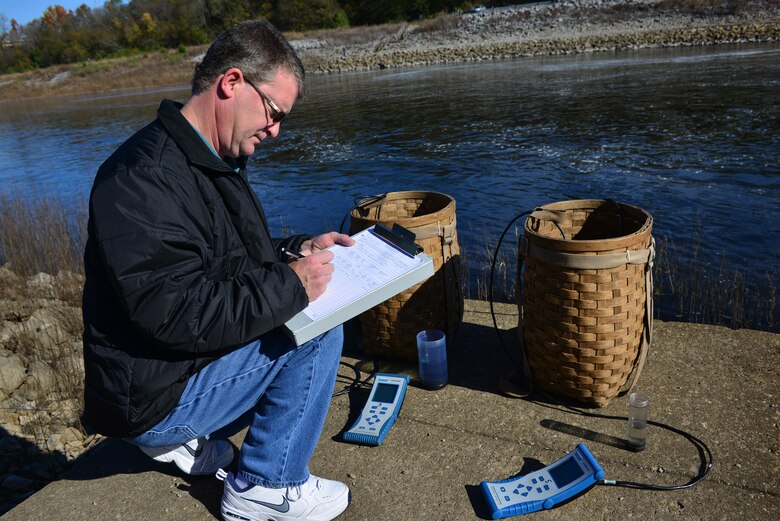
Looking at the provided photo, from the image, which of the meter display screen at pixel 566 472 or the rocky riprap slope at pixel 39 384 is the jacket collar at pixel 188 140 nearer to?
the meter display screen at pixel 566 472

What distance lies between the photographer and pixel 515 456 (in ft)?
8.04

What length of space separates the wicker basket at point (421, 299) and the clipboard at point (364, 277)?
47 cm

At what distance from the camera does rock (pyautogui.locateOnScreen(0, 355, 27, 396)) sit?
3877mm

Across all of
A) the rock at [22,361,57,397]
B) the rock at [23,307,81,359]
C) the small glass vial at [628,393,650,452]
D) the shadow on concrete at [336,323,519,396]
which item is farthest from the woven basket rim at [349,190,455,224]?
the rock at [23,307,81,359]

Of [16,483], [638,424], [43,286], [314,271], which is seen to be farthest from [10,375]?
[638,424]

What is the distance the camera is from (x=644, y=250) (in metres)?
2.50

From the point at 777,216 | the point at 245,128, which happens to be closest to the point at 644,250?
the point at 245,128

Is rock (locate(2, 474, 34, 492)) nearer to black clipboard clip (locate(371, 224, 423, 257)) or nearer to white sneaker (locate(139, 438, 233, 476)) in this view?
white sneaker (locate(139, 438, 233, 476))

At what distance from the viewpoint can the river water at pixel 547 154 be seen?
21.1 ft

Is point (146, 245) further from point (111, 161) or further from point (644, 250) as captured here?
point (644, 250)

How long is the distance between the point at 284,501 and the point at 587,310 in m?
1.42

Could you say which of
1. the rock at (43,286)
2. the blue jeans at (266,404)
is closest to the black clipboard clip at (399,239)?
the blue jeans at (266,404)

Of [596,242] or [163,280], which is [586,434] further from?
[163,280]

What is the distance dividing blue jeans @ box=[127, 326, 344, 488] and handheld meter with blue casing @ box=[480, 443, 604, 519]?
0.71 meters
